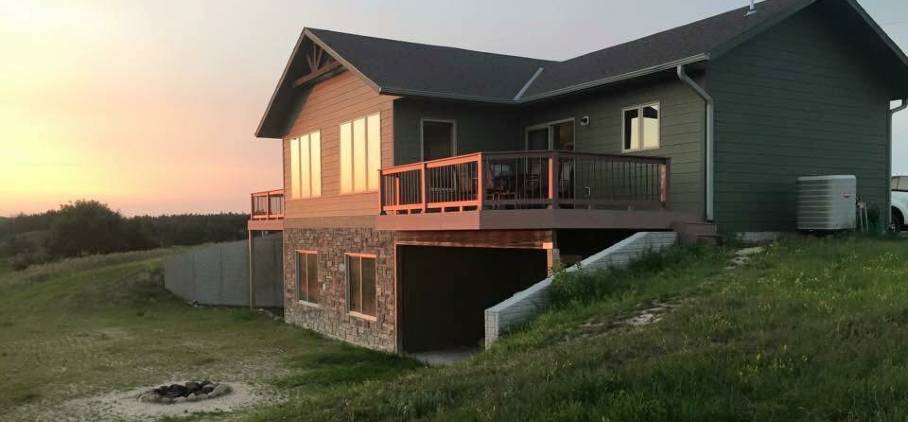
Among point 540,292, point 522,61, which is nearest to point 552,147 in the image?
point 522,61

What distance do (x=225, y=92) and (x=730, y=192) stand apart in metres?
16.1

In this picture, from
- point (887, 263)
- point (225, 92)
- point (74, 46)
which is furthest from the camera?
point (225, 92)

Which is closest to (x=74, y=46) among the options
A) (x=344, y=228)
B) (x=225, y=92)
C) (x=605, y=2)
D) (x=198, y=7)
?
(x=198, y=7)

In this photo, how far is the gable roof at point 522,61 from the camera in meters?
11.7

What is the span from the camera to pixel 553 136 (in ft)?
47.5

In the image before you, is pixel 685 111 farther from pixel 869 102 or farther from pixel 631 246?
pixel 869 102

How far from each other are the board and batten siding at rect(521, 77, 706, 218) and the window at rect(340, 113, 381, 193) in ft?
14.5

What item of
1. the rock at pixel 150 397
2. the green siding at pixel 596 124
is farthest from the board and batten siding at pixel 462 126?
the rock at pixel 150 397

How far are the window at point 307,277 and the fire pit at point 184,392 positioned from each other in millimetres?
7024

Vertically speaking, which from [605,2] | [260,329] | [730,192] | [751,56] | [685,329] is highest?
[605,2]

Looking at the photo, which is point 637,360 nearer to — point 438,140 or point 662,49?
point 662,49

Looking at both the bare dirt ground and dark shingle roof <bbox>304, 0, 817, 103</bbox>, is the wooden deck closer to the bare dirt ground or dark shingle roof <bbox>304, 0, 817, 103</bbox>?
dark shingle roof <bbox>304, 0, 817, 103</bbox>

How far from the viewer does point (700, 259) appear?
9906mm

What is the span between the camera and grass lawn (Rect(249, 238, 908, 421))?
4.20 meters
